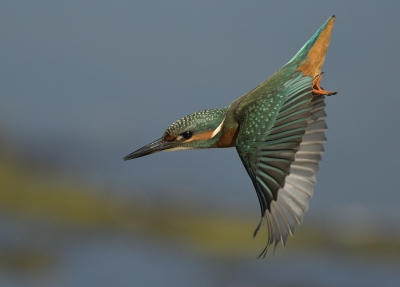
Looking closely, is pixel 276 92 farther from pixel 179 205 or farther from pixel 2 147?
pixel 2 147

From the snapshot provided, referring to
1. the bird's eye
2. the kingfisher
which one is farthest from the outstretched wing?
the bird's eye

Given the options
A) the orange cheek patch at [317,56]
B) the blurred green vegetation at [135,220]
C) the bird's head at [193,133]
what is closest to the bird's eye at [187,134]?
the bird's head at [193,133]

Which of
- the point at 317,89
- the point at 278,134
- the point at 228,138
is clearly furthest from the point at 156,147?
the point at 317,89

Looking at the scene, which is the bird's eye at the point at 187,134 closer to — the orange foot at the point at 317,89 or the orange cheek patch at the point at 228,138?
the orange cheek patch at the point at 228,138

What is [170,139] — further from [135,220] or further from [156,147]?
[135,220]

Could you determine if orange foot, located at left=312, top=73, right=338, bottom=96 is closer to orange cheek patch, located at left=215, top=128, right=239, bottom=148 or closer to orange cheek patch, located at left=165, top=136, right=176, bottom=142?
orange cheek patch, located at left=215, top=128, right=239, bottom=148

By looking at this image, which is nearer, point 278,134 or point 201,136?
point 278,134
